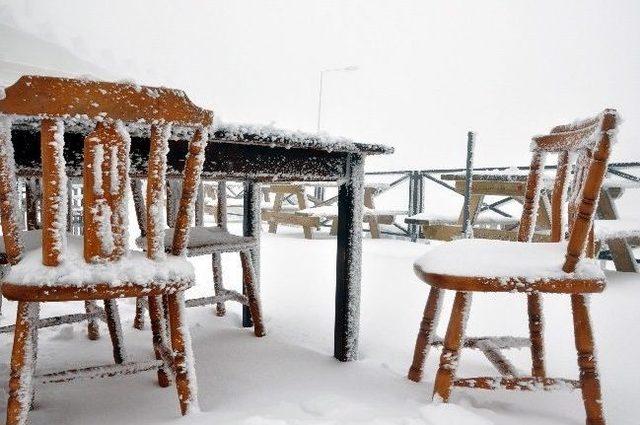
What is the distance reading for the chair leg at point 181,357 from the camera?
1125 mm

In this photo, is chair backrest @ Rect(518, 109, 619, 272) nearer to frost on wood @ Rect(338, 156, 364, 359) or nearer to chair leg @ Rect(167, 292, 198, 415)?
frost on wood @ Rect(338, 156, 364, 359)

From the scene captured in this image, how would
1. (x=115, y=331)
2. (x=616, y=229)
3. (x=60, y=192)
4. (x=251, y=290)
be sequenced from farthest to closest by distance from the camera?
(x=616, y=229) < (x=251, y=290) < (x=115, y=331) < (x=60, y=192)

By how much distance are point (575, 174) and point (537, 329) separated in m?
0.52

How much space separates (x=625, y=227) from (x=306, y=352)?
240cm

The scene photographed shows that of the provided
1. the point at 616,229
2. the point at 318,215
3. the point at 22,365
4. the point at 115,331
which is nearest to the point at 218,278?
the point at 115,331

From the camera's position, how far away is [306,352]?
69.7 inches

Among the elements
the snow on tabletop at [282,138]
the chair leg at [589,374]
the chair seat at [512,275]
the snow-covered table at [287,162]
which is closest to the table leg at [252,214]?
the snow-covered table at [287,162]

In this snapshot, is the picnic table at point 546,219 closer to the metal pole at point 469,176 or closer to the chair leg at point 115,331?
the metal pole at point 469,176

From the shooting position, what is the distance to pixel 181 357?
113 cm

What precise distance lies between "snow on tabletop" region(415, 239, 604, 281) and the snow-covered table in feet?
1.33

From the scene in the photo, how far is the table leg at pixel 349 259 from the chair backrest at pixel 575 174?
1.91ft

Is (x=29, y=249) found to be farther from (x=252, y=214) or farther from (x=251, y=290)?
(x=252, y=214)

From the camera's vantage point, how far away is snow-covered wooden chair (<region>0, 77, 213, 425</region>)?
36.7 inches

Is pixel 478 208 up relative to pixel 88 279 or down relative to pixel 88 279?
down
